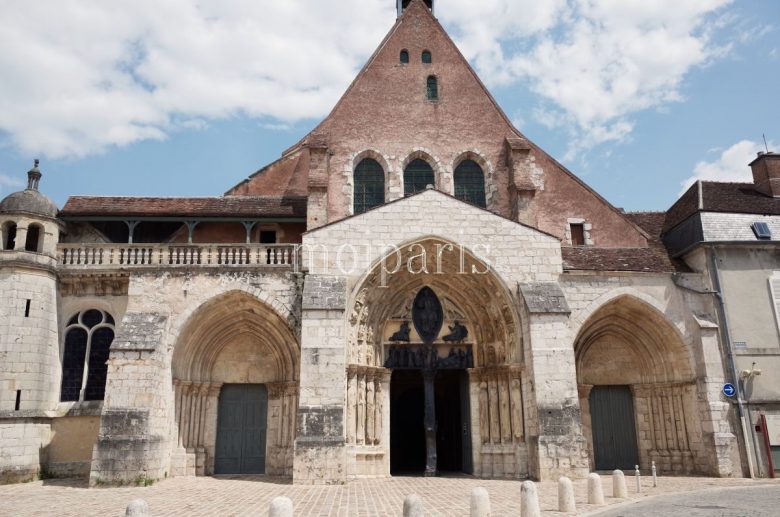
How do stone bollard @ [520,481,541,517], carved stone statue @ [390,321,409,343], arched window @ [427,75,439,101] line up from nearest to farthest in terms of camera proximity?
stone bollard @ [520,481,541,517], carved stone statue @ [390,321,409,343], arched window @ [427,75,439,101]

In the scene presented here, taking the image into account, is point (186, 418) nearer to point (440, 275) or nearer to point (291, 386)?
point (291, 386)

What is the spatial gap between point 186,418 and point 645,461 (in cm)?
1084

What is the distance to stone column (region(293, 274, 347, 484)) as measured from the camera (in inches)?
446

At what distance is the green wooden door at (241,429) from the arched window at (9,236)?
591 cm

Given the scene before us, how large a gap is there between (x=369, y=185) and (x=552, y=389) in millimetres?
7637

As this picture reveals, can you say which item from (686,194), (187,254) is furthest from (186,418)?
(686,194)

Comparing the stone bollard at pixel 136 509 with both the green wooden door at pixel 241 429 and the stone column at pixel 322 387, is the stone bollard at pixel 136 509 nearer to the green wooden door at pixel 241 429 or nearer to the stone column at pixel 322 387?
the stone column at pixel 322 387

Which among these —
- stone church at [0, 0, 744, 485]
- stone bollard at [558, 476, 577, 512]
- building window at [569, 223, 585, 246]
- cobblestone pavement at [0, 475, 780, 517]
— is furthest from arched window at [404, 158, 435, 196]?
stone bollard at [558, 476, 577, 512]

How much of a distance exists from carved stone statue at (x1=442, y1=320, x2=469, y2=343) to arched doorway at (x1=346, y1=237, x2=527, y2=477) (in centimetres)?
2

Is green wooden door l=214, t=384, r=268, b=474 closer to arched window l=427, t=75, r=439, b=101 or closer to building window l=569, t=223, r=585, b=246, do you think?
building window l=569, t=223, r=585, b=246

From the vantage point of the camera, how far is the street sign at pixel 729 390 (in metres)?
13.2

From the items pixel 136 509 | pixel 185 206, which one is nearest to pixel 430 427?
pixel 185 206

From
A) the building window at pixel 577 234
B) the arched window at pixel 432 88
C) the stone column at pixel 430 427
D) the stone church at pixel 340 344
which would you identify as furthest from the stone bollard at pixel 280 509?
the arched window at pixel 432 88

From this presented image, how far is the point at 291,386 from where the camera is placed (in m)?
13.8
